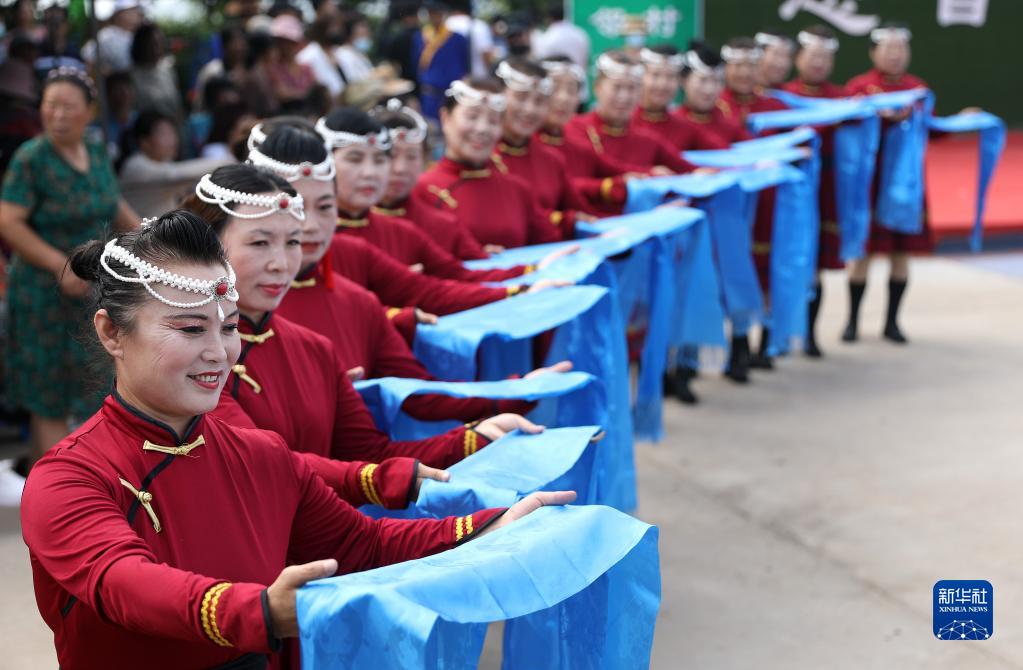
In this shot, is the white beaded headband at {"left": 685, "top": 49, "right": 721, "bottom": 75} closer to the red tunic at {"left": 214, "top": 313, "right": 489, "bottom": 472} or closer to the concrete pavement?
the concrete pavement

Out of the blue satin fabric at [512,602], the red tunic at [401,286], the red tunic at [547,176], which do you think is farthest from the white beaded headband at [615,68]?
the blue satin fabric at [512,602]

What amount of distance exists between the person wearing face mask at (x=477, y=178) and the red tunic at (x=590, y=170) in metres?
0.70

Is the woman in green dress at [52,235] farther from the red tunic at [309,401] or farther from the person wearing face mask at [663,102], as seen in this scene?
the person wearing face mask at [663,102]

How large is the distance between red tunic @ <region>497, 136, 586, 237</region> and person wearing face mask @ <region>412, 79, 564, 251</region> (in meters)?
0.28

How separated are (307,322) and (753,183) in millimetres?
2811

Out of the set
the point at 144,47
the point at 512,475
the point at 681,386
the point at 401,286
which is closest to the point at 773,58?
the point at 681,386

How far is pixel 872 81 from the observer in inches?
264

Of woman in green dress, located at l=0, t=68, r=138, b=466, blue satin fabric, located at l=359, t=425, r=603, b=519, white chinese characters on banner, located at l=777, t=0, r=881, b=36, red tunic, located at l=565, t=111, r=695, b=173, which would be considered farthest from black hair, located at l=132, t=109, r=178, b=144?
white chinese characters on banner, located at l=777, t=0, r=881, b=36

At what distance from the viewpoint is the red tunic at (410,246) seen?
136 inches

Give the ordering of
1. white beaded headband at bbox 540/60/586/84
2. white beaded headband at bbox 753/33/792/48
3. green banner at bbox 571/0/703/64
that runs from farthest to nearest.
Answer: green banner at bbox 571/0/703/64
white beaded headband at bbox 753/33/792/48
white beaded headband at bbox 540/60/586/84

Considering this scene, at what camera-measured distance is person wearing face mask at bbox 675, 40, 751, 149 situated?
6.02 metres

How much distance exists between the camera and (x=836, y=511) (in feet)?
14.1

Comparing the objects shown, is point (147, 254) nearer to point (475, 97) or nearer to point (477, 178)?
point (475, 97)

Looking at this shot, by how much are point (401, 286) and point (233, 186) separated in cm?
115
